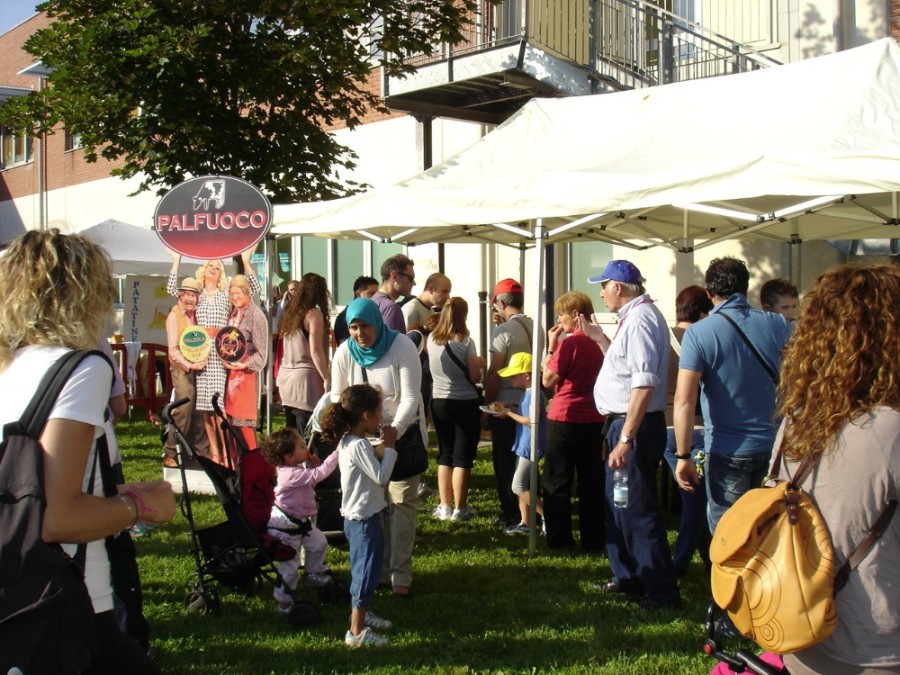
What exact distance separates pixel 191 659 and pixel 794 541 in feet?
11.1

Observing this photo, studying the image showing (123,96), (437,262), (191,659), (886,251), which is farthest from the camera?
(437,262)

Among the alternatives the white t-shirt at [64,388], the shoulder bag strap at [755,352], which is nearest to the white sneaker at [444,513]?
the shoulder bag strap at [755,352]

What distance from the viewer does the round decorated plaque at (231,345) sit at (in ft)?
24.4

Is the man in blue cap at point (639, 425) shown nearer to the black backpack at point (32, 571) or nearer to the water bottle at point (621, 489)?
the water bottle at point (621, 489)

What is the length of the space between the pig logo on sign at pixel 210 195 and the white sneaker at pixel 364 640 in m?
3.71

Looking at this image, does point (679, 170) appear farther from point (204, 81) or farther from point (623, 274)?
point (204, 81)

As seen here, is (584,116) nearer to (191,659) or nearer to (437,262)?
(191,659)

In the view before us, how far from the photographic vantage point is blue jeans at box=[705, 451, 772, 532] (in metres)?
4.71

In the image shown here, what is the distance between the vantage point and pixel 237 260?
338 inches

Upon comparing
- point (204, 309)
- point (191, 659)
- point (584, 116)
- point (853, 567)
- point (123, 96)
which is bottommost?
point (191, 659)

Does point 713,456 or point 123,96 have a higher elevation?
point 123,96

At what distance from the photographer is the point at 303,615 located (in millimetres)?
5188

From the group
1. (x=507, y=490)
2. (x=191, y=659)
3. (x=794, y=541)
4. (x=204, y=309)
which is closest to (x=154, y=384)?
(x=204, y=309)

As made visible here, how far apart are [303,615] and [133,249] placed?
10933mm
